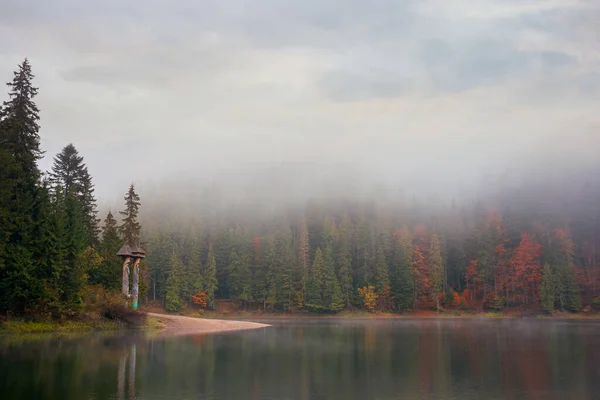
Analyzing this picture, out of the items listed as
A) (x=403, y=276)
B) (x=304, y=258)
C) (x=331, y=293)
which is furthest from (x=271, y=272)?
(x=403, y=276)

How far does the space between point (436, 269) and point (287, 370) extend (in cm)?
9128

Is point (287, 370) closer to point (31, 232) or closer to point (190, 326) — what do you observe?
point (31, 232)

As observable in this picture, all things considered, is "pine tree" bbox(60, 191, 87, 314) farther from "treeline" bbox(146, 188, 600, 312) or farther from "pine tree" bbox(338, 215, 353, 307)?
"pine tree" bbox(338, 215, 353, 307)

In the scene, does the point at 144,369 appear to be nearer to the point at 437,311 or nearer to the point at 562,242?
the point at 437,311

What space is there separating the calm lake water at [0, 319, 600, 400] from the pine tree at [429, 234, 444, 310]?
6788cm

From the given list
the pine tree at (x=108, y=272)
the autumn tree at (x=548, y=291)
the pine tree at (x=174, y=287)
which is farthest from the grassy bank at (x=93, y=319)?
the autumn tree at (x=548, y=291)

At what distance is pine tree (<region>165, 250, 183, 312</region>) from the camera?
108 metres

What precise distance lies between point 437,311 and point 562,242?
31798mm

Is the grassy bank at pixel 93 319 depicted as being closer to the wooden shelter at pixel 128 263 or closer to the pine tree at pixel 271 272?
the wooden shelter at pixel 128 263

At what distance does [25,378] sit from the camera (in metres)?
23.0

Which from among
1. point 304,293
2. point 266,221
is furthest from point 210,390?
point 266,221

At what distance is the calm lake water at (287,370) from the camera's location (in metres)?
22.0

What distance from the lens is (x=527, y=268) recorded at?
364 feet

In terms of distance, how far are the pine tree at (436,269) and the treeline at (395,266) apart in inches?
9.1
